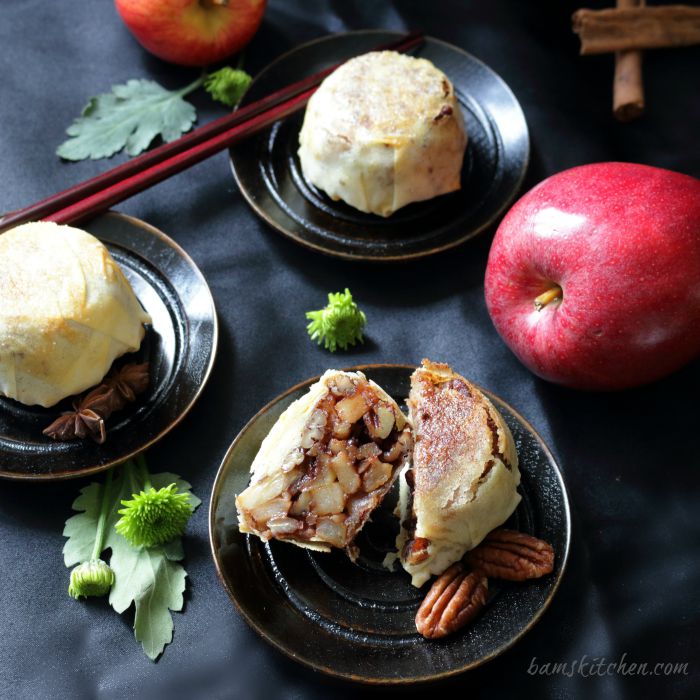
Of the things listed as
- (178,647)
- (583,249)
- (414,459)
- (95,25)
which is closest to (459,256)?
(583,249)

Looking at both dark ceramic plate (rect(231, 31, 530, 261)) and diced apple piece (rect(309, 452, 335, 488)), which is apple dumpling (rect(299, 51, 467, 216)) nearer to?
dark ceramic plate (rect(231, 31, 530, 261))

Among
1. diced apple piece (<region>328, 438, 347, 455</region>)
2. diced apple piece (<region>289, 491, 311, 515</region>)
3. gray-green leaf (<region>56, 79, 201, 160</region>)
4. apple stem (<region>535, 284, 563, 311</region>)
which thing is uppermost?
gray-green leaf (<region>56, 79, 201, 160</region>)

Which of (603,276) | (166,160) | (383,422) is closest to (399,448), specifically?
(383,422)

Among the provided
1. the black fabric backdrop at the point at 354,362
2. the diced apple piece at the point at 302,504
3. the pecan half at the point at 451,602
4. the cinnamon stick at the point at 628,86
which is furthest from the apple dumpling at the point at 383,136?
the pecan half at the point at 451,602

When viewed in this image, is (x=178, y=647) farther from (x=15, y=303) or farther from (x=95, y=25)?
(x=95, y=25)

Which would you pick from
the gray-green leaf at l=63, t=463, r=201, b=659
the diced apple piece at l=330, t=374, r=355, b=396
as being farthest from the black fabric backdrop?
the diced apple piece at l=330, t=374, r=355, b=396

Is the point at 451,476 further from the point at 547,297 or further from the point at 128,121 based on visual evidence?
the point at 128,121

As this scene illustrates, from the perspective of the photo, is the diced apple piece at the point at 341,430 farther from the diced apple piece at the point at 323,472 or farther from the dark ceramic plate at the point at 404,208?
the dark ceramic plate at the point at 404,208
